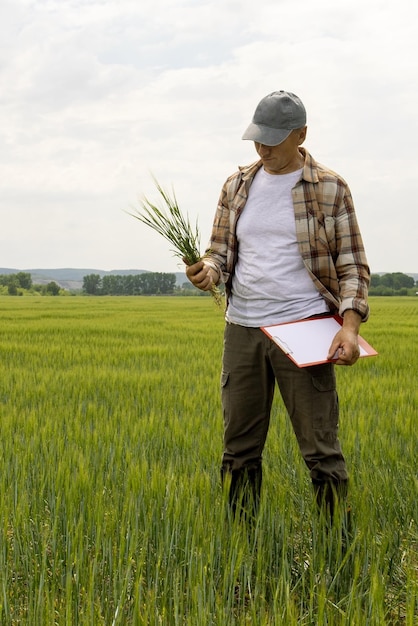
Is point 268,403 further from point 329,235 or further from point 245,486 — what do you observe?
point 329,235

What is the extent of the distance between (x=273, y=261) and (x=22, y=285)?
79111 mm

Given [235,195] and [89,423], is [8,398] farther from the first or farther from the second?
[235,195]

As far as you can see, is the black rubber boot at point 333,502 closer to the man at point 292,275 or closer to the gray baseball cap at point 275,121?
the man at point 292,275

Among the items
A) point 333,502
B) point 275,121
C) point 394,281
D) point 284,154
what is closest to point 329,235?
point 284,154

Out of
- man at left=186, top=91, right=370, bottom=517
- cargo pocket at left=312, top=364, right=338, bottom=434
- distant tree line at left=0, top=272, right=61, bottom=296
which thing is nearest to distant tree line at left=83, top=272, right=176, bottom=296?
distant tree line at left=0, top=272, right=61, bottom=296

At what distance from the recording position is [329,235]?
2.20m

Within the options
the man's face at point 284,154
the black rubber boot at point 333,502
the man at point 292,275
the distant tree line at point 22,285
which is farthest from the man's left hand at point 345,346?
the distant tree line at point 22,285

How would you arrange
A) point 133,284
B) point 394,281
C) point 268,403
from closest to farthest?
point 268,403 → point 133,284 → point 394,281

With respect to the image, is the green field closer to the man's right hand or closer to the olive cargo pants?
the olive cargo pants

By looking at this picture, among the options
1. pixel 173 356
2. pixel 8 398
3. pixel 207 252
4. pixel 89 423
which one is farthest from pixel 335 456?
pixel 173 356

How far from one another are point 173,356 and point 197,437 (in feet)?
13.7

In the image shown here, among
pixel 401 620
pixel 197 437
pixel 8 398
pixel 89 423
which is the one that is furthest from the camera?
pixel 8 398

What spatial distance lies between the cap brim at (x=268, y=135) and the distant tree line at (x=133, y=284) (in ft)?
176

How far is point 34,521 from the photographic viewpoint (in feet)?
7.57
